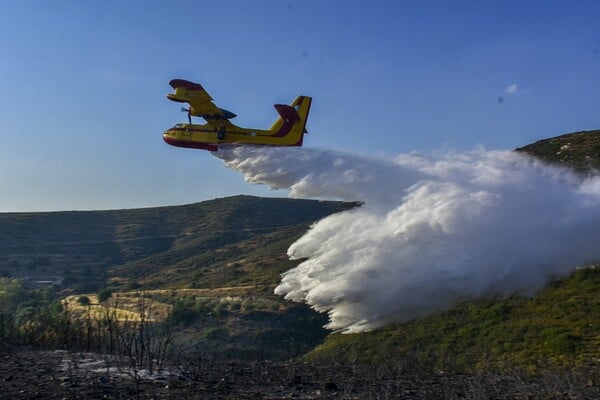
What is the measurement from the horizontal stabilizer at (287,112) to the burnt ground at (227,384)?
16.4 meters

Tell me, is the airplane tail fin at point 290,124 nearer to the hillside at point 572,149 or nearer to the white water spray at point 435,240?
the white water spray at point 435,240

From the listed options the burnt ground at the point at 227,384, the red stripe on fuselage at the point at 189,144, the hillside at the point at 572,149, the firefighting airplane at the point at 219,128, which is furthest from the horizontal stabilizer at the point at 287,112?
the hillside at the point at 572,149

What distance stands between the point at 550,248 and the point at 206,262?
232 feet

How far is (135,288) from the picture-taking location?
241ft

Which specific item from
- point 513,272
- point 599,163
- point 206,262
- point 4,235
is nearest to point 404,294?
point 513,272

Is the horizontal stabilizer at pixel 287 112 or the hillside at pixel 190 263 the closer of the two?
the horizontal stabilizer at pixel 287 112

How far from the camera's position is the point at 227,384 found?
1589 centimetres

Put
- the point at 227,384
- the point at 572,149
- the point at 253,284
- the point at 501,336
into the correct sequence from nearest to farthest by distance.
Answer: the point at 227,384 → the point at 501,336 → the point at 253,284 → the point at 572,149

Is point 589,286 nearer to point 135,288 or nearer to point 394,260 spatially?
point 394,260

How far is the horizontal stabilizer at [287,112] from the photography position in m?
32.4

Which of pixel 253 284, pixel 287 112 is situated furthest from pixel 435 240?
pixel 253 284

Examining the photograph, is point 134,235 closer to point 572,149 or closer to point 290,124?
point 572,149

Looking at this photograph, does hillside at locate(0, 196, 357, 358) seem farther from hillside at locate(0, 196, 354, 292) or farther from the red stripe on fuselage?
the red stripe on fuselage

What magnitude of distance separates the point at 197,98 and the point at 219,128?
2.22 m
